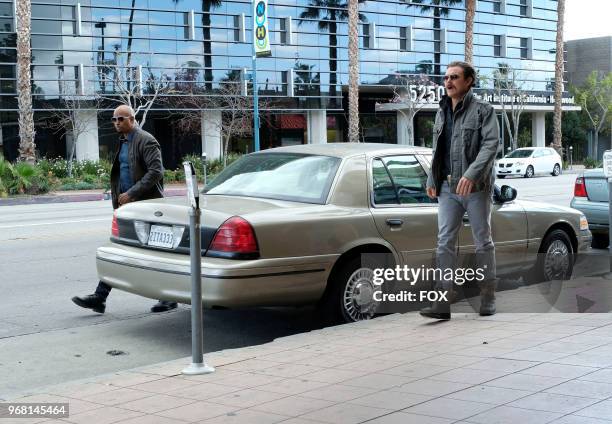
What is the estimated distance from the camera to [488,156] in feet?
21.2

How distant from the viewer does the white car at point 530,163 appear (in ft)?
128

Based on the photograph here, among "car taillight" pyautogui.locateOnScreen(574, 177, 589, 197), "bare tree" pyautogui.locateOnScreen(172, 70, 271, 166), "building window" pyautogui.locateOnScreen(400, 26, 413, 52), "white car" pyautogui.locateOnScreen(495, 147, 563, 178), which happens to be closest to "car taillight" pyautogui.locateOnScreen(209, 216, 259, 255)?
"car taillight" pyautogui.locateOnScreen(574, 177, 589, 197)

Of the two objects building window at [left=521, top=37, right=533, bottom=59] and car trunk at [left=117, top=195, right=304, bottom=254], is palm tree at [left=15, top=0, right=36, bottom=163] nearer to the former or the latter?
car trunk at [left=117, top=195, right=304, bottom=254]

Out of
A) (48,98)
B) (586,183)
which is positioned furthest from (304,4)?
(586,183)

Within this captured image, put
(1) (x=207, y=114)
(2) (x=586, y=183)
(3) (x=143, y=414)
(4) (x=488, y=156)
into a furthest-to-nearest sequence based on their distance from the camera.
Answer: (1) (x=207, y=114)
(2) (x=586, y=183)
(4) (x=488, y=156)
(3) (x=143, y=414)

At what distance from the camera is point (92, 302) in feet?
25.6

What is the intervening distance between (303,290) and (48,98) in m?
33.8

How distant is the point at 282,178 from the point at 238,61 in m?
36.7

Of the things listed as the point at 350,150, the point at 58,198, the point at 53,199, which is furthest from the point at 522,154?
the point at 350,150

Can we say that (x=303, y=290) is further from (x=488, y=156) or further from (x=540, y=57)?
(x=540, y=57)

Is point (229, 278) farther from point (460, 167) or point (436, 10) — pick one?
point (436, 10)

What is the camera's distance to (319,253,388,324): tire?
6.80m

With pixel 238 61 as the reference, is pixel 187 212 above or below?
below

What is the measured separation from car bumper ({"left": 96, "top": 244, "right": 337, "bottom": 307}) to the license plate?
0.28ft
